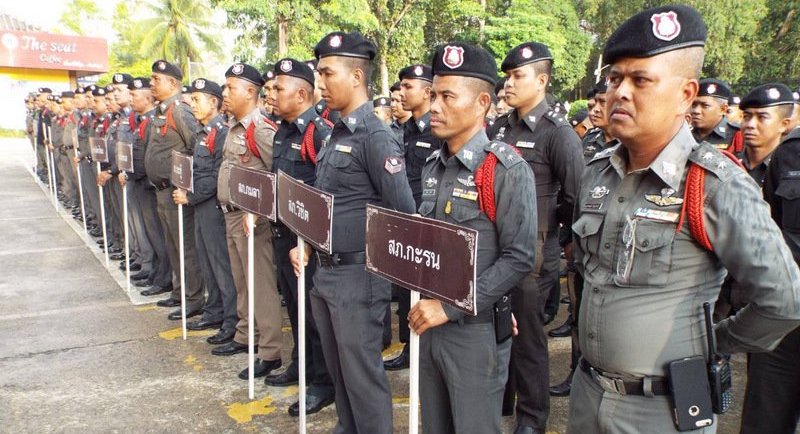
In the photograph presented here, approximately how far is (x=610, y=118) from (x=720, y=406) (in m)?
0.85

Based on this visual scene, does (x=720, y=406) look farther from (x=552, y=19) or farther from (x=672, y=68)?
(x=552, y=19)

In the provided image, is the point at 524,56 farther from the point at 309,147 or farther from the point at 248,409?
the point at 248,409

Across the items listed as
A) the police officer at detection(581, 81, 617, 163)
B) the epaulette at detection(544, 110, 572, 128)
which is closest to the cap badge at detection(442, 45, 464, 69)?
the epaulette at detection(544, 110, 572, 128)

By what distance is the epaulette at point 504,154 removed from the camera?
2164 mm

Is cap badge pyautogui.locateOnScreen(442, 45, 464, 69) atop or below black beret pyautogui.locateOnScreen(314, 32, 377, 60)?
below

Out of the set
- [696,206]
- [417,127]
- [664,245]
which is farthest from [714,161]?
[417,127]

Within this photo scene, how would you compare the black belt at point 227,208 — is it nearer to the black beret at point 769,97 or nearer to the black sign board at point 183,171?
the black sign board at point 183,171

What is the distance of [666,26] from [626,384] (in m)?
1.00

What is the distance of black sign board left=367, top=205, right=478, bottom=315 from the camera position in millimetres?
1762

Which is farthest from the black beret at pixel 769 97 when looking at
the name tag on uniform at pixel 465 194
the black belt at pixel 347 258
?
the black belt at pixel 347 258

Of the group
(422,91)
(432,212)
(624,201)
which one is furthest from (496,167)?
(422,91)

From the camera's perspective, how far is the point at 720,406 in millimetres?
1515

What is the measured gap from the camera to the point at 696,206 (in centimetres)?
147

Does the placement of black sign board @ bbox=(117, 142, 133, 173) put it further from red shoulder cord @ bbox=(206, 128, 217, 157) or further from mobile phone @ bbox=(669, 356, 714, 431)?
mobile phone @ bbox=(669, 356, 714, 431)
